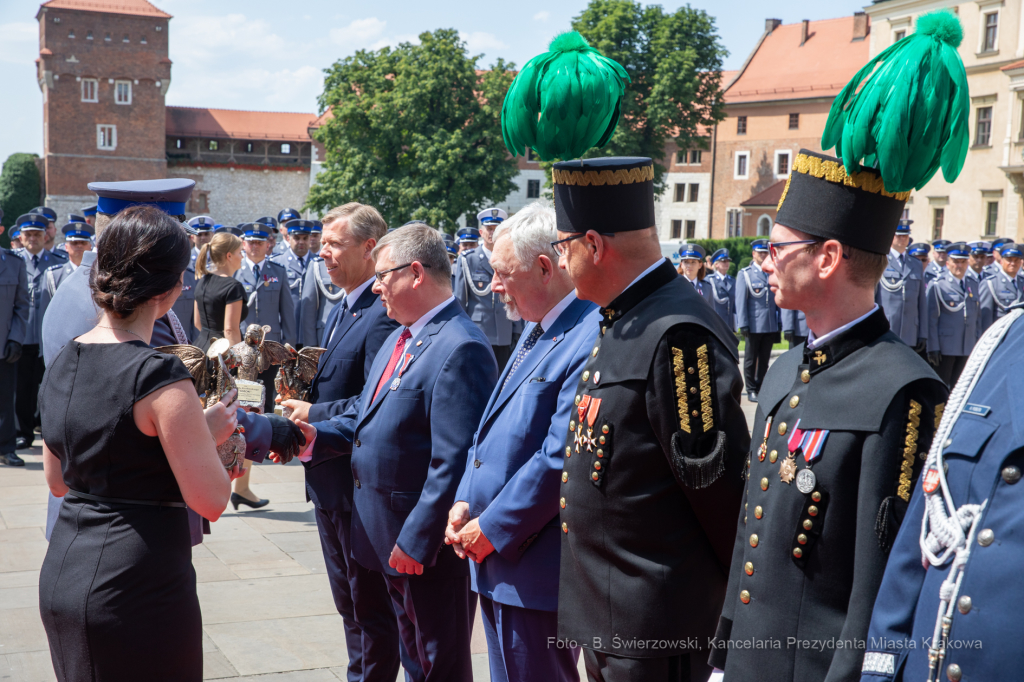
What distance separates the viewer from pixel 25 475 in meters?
8.43

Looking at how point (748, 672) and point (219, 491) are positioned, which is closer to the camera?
point (748, 672)

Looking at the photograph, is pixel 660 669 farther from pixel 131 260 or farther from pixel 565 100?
pixel 131 260

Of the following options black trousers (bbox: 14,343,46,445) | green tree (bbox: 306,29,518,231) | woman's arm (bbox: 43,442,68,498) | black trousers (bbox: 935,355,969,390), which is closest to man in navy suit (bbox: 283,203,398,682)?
woman's arm (bbox: 43,442,68,498)

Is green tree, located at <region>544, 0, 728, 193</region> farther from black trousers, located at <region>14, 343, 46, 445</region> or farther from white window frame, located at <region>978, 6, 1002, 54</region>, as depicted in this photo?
black trousers, located at <region>14, 343, 46, 445</region>

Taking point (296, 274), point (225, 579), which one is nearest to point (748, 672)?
point (225, 579)

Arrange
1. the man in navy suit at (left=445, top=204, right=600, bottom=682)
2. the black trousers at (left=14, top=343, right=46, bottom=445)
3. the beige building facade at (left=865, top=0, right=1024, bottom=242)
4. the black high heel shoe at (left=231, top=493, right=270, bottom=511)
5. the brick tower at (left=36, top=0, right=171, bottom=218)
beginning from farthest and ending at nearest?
the brick tower at (left=36, top=0, right=171, bottom=218) → the beige building facade at (left=865, top=0, right=1024, bottom=242) → the black trousers at (left=14, top=343, right=46, bottom=445) → the black high heel shoe at (left=231, top=493, right=270, bottom=511) → the man in navy suit at (left=445, top=204, right=600, bottom=682)

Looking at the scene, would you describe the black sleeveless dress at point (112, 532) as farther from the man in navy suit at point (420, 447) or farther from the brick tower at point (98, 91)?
the brick tower at point (98, 91)

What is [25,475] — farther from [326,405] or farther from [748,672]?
[748,672]

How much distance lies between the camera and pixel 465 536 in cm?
295

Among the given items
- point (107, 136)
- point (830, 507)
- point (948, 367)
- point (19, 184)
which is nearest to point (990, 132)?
point (948, 367)

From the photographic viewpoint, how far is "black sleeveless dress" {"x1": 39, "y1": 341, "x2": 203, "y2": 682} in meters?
2.46

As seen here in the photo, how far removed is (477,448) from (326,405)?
112 cm

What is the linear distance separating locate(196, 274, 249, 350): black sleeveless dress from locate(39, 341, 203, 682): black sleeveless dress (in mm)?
4309

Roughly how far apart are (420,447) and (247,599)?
2376 millimetres
